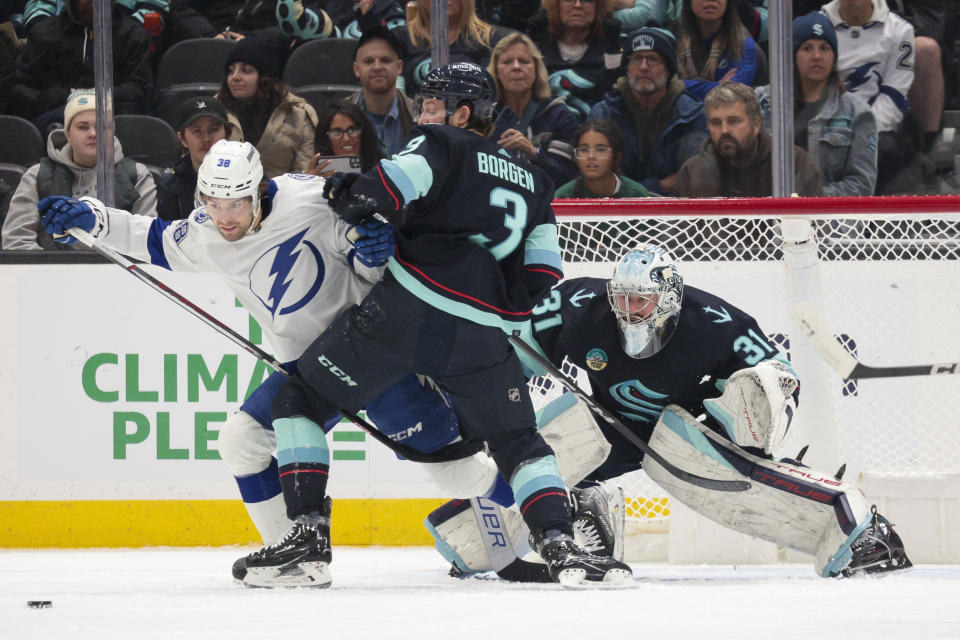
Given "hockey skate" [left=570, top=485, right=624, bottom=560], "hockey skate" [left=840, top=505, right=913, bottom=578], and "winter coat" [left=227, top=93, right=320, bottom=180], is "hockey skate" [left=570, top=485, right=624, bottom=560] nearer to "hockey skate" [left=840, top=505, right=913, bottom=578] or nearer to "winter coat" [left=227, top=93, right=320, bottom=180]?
"hockey skate" [left=840, top=505, right=913, bottom=578]

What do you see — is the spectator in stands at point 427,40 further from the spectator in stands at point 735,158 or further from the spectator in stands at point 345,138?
the spectator in stands at point 735,158

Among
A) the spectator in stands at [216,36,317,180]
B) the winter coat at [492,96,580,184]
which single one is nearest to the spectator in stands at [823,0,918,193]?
the winter coat at [492,96,580,184]

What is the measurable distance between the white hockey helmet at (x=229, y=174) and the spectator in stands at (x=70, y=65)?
5.86ft

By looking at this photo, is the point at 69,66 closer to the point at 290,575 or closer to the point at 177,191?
the point at 177,191

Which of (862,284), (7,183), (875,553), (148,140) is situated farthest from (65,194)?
(875,553)

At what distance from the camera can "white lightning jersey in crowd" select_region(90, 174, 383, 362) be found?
2.92 meters

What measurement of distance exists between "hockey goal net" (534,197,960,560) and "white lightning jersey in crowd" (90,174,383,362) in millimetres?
1069

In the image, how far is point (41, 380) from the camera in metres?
4.17

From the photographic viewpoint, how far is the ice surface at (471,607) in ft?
6.58

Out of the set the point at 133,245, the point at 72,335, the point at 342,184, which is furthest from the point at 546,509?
the point at 72,335

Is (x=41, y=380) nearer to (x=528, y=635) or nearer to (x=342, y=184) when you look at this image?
(x=342, y=184)

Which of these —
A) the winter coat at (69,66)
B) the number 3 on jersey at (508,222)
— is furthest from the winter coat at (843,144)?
the winter coat at (69,66)

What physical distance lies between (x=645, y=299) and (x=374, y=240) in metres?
0.76

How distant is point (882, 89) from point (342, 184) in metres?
2.61
